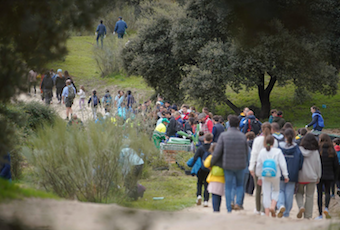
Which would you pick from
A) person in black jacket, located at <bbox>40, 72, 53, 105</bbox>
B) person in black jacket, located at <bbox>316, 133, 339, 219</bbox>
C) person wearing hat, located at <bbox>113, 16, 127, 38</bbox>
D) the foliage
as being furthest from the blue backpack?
person wearing hat, located at <bbox>113, 16, 127, 38</bbox>

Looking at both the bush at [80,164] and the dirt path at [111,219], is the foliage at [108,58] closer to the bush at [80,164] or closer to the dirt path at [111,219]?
the bush at [80,164]

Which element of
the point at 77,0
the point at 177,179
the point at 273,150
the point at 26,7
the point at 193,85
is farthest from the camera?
the point at 193,85

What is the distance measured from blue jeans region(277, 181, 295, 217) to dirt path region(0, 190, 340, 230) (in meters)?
3.22

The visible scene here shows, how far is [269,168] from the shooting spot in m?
6.39

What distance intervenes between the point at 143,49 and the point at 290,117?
9619mm

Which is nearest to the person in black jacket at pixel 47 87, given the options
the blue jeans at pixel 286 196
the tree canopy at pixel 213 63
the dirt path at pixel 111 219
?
the tree canopy at pixel 213 63

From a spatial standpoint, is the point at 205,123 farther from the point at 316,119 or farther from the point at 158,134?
the point at 316,119

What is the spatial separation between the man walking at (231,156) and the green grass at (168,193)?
1.51m

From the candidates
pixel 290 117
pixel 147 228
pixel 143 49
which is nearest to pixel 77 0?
pixel 147 228

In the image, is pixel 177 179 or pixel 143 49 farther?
pixel 143 49

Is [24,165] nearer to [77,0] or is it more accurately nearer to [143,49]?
[77,0]

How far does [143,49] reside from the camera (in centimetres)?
2162

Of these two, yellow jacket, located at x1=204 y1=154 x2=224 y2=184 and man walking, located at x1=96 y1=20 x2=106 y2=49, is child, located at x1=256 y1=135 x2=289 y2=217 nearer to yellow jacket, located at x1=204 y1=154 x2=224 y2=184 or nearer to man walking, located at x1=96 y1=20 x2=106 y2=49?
yellow jacket, located at x1=204 y1=154 x2=224 y2=184

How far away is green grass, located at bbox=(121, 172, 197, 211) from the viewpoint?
755 cm
